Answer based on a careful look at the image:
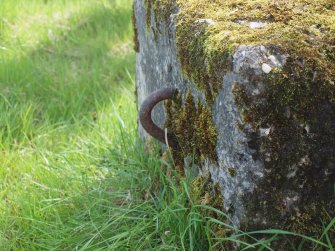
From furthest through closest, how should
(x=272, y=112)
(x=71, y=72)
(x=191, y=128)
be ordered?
1. (x=71, y=72)
2. (x=191, y=128)
3. (x=272, y=112)

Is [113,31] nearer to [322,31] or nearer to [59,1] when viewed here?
[59,1]

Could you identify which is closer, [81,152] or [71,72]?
[81,152]

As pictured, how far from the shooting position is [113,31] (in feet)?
16.8

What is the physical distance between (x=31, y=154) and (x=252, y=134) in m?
2.00

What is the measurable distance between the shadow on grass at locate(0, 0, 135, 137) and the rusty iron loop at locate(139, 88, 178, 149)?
1.55 m

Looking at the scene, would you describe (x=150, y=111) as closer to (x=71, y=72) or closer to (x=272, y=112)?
(x=272, y=112)

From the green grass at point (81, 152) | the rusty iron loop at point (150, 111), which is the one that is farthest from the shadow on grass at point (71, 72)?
the rusty iron loop at point (150, 111)

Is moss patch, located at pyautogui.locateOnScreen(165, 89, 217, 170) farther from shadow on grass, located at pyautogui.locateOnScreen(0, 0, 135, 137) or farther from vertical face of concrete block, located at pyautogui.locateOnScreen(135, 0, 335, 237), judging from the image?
shadow on grass, located at pyautogui.locateOnScreen(0, 0, 135, 137)

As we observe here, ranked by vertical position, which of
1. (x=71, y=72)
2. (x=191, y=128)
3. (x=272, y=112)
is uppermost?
(x=272, y=112)

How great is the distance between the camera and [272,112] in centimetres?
175

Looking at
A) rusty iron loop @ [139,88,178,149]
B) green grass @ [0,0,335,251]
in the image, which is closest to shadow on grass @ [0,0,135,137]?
green grass @ [0,0,335,251]

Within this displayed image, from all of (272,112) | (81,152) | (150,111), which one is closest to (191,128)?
(150,111)

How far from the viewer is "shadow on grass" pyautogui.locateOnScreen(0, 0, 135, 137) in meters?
3.96

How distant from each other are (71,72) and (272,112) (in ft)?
9.75
